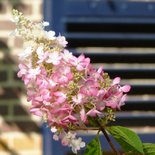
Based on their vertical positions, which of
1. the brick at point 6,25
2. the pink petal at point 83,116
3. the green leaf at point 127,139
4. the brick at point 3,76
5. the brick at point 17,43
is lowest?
the green leaf at point 127,139

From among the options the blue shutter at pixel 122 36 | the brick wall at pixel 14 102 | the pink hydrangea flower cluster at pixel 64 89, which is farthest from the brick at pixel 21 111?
the pink hydrangea flower cluster at pixel 64 89

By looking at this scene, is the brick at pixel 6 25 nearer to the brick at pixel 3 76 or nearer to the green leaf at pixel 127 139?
the brick at pixel 3 76

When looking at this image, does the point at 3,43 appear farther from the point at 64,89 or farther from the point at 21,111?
the point at 64,89

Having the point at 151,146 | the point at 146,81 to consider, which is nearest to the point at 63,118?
the point at 151,146

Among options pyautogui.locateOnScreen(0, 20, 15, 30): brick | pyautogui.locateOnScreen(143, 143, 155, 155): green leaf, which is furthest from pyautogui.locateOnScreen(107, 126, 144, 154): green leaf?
pyautogui.locateOnScreen(0, 20, 15, 30): brick

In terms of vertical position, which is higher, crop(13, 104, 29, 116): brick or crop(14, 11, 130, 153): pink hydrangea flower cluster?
crop(13, 104, 29, 116): brick

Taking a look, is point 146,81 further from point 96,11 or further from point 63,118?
point 63,118

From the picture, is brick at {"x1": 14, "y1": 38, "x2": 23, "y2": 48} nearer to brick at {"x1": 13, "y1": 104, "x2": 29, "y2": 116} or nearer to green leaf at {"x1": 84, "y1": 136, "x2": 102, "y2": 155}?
brick at {"x1": 13, "y1": 104, "x2": 29, "y2": 116}
